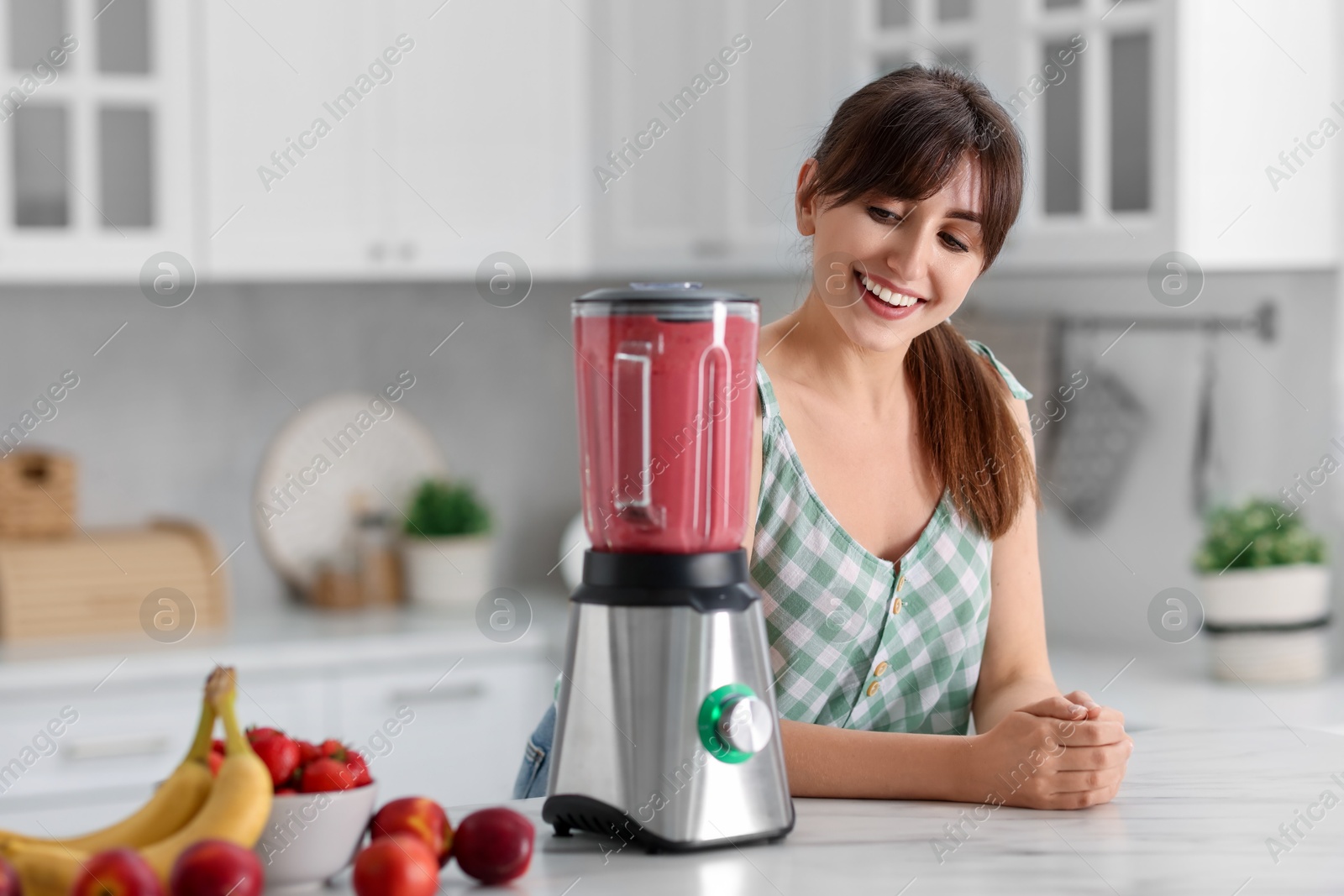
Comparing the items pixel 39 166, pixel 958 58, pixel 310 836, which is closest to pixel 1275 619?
A: pixel 958 58

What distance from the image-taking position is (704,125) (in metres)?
2.95

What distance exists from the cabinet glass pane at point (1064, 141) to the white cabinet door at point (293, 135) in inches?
49.5

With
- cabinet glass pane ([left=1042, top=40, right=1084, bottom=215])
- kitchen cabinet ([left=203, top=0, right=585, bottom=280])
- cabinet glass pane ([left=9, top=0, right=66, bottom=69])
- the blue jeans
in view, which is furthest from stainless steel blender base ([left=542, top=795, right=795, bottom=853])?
cabinet glass pane ([left=9, top=0, right=66, bottom=69])

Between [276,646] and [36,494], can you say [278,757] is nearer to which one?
[276,646]

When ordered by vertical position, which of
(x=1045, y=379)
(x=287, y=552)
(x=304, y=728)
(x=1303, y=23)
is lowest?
(x=304, y=728)

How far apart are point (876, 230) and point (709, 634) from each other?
43 cm

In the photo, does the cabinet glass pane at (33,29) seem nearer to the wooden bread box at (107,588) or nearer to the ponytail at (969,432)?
the wooden bread box at (107,588)

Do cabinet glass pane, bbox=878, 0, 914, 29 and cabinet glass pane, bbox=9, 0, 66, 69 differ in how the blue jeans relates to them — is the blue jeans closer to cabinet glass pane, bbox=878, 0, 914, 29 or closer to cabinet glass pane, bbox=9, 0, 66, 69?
cabinet glass pane, bbox=878, 0, 914, 29

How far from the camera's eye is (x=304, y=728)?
105 inches

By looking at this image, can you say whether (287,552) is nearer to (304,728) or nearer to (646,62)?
(304,728)

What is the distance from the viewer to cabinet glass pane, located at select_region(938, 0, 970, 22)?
252 cm

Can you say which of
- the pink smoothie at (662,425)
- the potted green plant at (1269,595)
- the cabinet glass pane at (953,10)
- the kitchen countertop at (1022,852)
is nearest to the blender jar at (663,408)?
the pink smoothie at (662,425)

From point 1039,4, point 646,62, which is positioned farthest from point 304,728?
point 1039,4

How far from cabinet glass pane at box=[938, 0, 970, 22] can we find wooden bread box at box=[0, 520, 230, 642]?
1.64m
